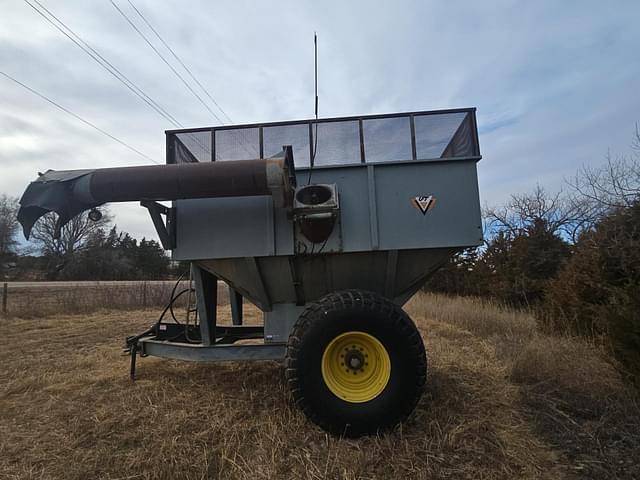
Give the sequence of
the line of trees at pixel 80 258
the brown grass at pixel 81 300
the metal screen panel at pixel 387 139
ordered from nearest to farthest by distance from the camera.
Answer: the metal screen panel at pixel 387 139, the brown grass at pixel 81 300, the line of trees at pixel 80 258

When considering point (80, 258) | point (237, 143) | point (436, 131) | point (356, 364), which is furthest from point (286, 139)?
point (80, 258)

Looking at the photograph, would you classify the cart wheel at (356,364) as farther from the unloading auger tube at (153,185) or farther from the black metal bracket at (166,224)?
the black metal bracket at (166,224)

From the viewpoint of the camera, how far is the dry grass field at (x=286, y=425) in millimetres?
2354

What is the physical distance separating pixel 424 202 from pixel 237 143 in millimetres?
1907

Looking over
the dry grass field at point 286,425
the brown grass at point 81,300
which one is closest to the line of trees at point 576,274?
the dry grass field at point 286,425

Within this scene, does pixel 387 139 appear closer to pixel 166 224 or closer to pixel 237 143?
pixel 237 143

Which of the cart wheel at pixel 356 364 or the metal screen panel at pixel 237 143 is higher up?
the metal screen panel at pixel 237 143

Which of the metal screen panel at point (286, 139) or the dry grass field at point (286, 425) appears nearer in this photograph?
the dry grass field at point (286, 425)

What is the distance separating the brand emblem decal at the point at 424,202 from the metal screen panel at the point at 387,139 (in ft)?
1.35

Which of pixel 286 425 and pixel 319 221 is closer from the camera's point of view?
pixel 286 425

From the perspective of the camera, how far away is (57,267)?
36.4 m

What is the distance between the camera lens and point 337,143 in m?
3.50

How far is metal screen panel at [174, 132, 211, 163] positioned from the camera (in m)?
3.66

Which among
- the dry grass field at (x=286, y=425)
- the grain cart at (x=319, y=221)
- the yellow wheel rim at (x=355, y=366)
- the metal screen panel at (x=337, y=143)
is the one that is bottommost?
the dry grass field at (x=286, y=425)
